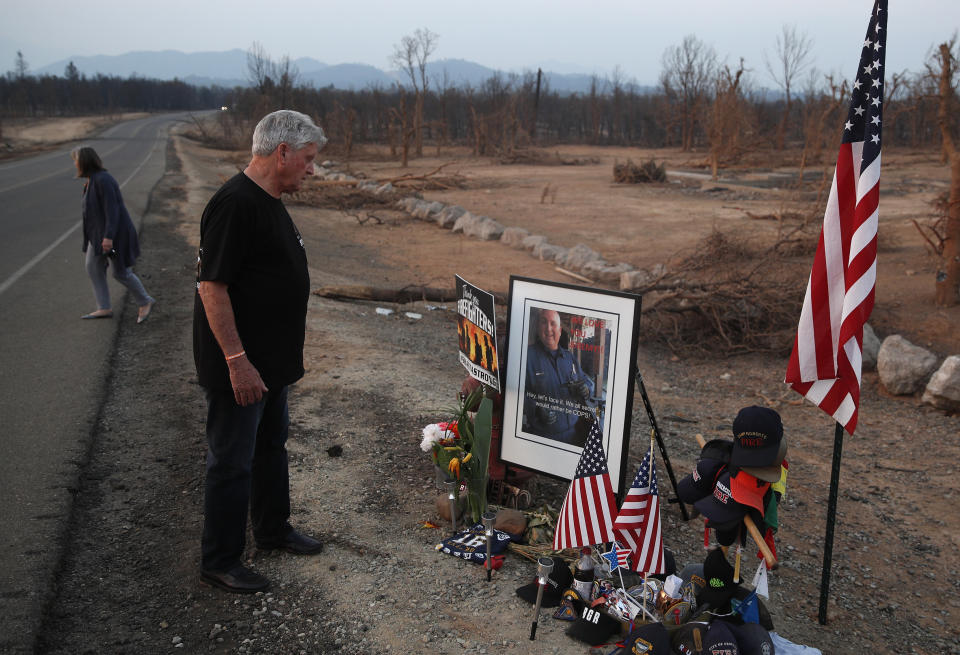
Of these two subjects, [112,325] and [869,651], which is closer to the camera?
[869,651]

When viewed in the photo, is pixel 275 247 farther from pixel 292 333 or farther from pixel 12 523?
pixel 12 523

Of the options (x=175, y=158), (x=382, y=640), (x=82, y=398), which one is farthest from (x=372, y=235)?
(x=175, y=158)

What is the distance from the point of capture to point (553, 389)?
3.94 metres

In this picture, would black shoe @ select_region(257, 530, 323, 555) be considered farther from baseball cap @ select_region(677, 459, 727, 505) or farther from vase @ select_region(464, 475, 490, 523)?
baseball cap @ select_region(677, 459, 727, 505)

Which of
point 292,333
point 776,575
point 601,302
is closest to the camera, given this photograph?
point 292,333

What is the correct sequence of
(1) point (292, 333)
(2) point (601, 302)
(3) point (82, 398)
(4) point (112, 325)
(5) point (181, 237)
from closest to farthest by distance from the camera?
(1) point (292, 333) → (2) point (601, 302) → (3) point (82, 398) → (4) point (112, 325) → (5) point (181, 237)

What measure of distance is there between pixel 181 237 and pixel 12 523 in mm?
10802

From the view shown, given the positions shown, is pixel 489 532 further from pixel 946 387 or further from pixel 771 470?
pixel 946 387

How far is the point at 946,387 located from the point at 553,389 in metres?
5.09

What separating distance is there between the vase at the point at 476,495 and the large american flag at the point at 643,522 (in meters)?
0.89

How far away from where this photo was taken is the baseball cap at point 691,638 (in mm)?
2692

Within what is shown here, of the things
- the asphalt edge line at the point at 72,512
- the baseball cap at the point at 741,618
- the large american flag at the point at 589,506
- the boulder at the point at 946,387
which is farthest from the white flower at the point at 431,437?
the boulder at the point at 946,387

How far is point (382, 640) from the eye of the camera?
9.70 feet

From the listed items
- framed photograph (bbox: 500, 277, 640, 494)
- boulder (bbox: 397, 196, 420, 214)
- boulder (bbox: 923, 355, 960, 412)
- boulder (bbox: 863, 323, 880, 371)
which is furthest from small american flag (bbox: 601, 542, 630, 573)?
boulder (bbox: 397, 196, 420, 214)
